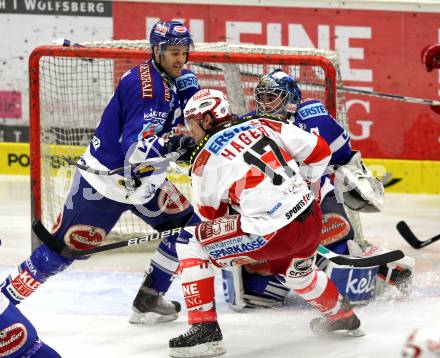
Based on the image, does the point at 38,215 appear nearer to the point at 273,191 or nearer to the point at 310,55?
the point at 310,55

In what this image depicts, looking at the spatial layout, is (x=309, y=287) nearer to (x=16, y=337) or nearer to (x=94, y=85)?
(x=16, y=337)

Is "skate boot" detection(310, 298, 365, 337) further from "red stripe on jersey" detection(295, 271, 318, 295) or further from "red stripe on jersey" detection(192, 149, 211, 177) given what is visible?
"red stripe on jersey" detection(192, 149, 211, 177)

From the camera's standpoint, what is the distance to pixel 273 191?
438cm

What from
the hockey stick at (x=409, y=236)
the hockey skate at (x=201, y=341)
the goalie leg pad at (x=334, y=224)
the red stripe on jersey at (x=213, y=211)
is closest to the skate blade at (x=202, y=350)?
the hockey skate at (x=201, y=341)

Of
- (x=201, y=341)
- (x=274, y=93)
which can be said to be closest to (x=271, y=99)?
(x=274, y=93)

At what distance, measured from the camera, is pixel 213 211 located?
4535 millimetres

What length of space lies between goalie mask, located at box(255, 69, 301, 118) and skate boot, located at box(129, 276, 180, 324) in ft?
2.84

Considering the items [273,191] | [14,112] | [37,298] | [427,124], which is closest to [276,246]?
[273,191]

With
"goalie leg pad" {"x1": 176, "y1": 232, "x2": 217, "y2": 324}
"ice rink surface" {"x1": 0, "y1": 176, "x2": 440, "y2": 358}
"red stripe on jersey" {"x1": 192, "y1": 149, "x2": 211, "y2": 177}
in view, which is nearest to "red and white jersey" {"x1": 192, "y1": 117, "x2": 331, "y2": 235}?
"red stripe on jersey" {"x1": 192, "y1": 149, "x2": 211, "y2": 177}

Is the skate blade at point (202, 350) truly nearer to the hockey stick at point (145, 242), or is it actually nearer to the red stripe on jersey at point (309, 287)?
the red stripe on jersey at point (309, 287)

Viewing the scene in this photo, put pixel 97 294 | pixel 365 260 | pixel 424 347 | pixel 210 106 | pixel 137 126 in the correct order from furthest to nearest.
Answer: pixel 97 294
pixel 365 260
pixel 137 126
pixel 210 106
pixel 424 347

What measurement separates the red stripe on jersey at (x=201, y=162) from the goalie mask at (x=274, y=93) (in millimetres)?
729

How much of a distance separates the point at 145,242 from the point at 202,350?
0.69 m

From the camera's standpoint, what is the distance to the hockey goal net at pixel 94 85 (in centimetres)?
598
